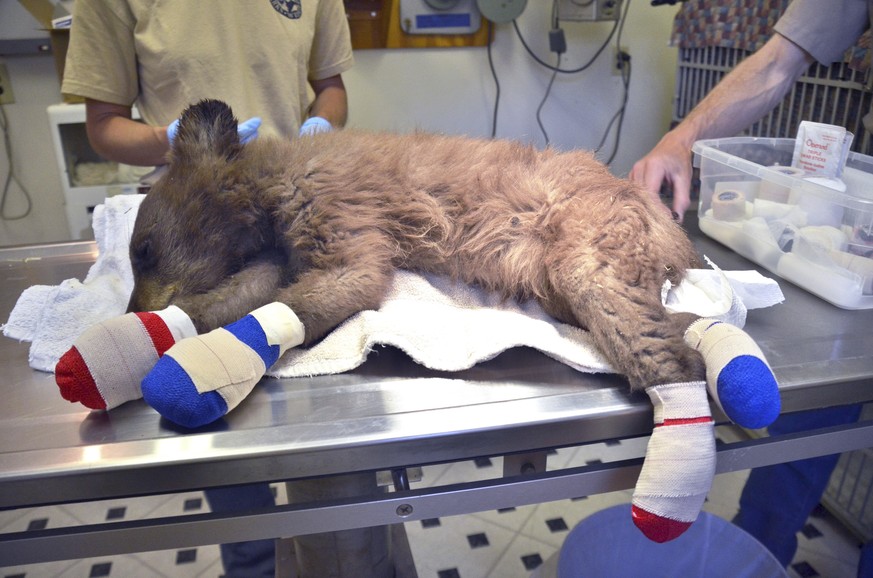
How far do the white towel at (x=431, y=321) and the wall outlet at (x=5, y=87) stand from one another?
2123 millimetres

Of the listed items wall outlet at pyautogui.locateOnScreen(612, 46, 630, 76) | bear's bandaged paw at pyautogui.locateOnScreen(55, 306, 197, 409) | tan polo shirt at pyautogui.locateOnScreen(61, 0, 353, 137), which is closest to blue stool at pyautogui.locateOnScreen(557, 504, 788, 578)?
bear's bandaged paw at pyautogui.locateOnScreen(55, 306, 197, 409)

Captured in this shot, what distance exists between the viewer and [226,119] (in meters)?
1.20

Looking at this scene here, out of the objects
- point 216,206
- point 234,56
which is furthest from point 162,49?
point 216,206

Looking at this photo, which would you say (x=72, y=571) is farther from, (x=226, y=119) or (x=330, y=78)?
(x=330, y=78)

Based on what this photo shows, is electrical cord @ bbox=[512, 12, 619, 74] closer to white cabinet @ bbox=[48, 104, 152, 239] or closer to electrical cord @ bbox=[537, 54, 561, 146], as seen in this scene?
electrical cord @ bbox=[537, 54, 561, 146]

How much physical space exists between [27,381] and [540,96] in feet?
7.96

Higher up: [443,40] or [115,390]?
[443,40]

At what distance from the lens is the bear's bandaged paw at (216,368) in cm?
82

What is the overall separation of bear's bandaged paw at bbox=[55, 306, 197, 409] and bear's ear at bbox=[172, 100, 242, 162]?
379mm

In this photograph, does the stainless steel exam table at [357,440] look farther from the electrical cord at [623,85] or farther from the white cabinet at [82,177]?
the electrical cord at [623,85]

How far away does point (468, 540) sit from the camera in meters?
2.02

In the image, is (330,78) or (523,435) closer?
(523,435)

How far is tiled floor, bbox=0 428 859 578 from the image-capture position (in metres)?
1.90

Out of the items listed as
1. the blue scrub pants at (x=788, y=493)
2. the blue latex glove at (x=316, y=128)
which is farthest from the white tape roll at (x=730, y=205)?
the blue latex glove at (x=316, y=128)
